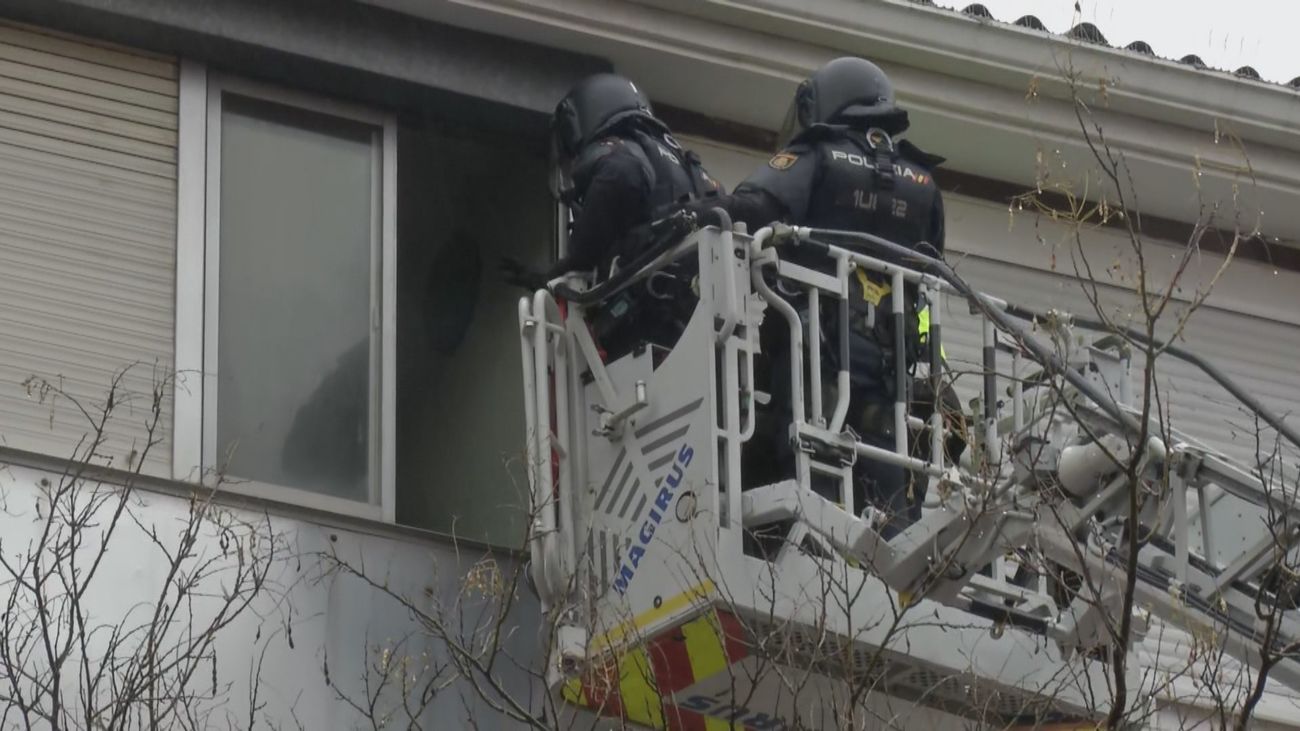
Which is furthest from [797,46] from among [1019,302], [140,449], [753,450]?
[140,449]

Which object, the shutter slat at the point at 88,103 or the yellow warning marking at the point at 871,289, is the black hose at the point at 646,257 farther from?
the shutter slat at the point at 88,103

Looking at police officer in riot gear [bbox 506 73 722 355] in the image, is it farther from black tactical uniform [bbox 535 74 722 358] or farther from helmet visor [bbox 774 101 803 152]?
helmet visor [bbox 774 101 803 152]

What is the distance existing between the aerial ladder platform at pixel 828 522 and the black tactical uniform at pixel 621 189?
14 cm

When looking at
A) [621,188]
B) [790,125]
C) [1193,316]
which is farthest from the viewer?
[1193,316]

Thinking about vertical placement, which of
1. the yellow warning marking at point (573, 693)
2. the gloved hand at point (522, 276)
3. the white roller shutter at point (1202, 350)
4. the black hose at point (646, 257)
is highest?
the white roller shutter at point (1202, 350)

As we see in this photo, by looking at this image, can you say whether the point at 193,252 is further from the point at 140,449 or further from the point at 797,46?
the point at 797,46

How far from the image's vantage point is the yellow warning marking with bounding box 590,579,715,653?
8492 mm

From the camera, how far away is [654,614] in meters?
8.82

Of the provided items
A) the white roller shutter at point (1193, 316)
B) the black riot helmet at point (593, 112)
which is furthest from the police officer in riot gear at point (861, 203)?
the white roller shutter at point (1193, 316)

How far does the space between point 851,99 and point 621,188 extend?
1000 millimetres

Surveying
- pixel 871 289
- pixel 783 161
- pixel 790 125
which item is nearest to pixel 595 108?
pixel 790 125

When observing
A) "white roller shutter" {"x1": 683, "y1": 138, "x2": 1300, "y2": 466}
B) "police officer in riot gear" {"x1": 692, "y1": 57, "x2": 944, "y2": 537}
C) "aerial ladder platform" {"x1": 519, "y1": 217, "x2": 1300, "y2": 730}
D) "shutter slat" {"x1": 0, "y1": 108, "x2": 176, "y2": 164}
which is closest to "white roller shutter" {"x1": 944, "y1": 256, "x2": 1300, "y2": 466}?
"white roller shutter" {"x1": 683, "y1": 138, "x2": 1300, "y2": 466}

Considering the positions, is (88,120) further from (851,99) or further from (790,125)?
(851,99)

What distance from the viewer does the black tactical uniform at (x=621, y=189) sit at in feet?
31.5
